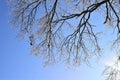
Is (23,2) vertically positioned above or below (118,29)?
above

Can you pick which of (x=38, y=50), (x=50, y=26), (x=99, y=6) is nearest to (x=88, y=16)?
(x=99, y=6)

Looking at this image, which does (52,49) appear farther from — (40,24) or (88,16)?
(88,16)

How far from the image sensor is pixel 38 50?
15.4 meters

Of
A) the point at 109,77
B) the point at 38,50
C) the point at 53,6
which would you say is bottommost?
the point at 109,77

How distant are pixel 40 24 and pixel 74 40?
72.3 inches

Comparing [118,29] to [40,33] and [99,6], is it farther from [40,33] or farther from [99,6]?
[40,33]

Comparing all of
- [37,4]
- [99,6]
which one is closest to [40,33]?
[37,4]

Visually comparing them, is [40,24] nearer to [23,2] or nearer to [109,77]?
[23,2]

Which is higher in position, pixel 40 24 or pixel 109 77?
pixel 40 24

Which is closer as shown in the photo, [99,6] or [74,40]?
[99,6]

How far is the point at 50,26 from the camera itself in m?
15.3

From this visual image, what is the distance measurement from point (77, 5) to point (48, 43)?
2198 mm

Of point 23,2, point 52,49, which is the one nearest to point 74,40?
point 52,49

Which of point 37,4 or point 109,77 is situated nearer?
point 37,4
